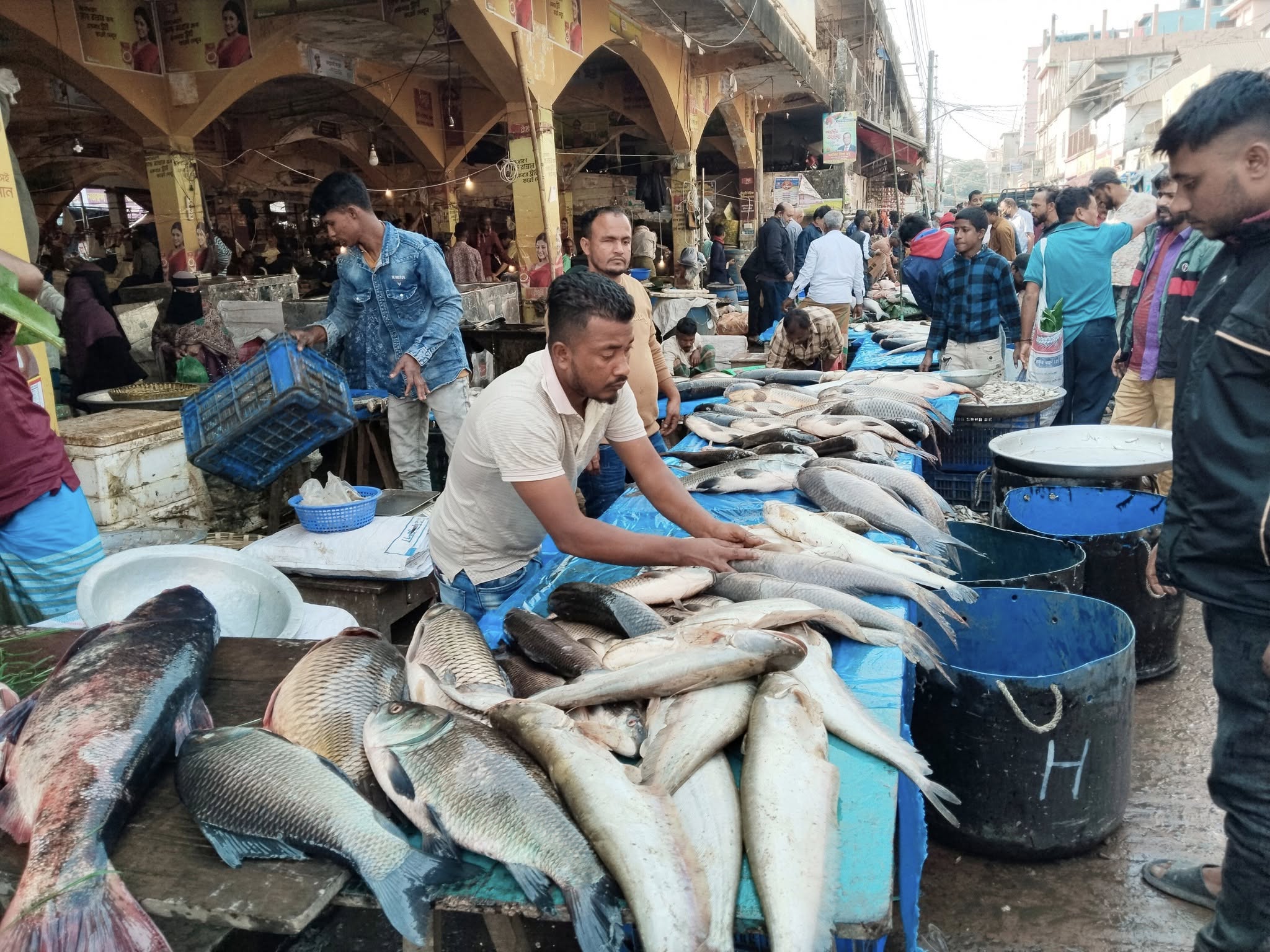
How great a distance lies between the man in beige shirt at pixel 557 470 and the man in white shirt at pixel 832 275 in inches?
277

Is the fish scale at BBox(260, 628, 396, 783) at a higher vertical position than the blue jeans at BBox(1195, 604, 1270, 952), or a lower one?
higher

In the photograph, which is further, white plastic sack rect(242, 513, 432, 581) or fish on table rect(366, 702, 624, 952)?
white plastic sack rect(242, 513, 432, 581)

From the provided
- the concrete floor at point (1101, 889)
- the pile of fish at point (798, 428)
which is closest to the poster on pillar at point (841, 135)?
the pile of fish at point (798, 428)

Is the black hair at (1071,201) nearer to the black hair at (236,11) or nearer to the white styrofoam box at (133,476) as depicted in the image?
the white styrofoam box at (133,476)

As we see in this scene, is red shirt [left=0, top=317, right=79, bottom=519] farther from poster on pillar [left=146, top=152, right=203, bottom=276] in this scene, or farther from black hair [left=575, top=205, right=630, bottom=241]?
poster on pillar [left=146, top=152, right=203, bottom=276]

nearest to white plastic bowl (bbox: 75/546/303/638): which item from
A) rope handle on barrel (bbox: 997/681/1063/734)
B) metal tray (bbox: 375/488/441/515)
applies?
metal tray (bbox: 375/488/441/515)

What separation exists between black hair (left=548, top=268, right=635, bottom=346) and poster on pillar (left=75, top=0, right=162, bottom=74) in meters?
9.49

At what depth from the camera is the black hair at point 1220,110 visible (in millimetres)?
1975

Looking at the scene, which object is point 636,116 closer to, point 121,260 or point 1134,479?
point 121,260

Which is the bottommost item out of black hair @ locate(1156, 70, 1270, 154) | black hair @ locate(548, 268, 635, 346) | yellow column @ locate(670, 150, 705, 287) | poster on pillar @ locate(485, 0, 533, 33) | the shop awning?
black hair @ locate(548, 268, 635, 346)

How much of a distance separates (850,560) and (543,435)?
1.13 m

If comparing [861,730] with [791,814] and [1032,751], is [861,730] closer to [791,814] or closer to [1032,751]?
[791,814]

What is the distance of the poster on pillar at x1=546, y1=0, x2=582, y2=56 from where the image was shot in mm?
10113

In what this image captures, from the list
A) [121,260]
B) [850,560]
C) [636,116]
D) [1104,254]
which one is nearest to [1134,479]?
[850,560]
